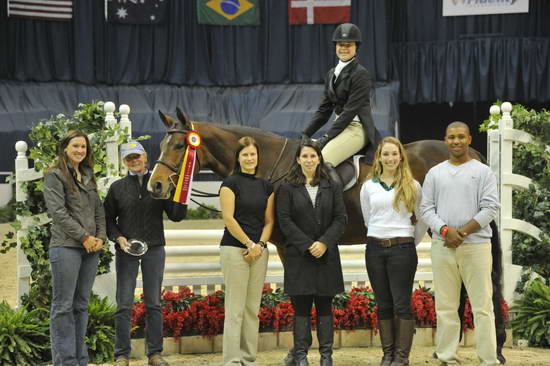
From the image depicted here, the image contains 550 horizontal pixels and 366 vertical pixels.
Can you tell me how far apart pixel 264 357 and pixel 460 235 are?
1781 millimetres

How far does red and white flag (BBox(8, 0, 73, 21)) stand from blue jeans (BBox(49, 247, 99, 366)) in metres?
14.9

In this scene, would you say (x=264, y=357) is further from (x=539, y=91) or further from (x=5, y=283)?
(x=539, y=91)

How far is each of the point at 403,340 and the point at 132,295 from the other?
173 centimetres

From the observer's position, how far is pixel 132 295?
202 inches

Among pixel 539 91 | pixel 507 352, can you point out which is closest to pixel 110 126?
pixel 507 352

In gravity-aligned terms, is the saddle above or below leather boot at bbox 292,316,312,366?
above

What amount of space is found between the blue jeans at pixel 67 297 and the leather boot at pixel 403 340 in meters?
1.94

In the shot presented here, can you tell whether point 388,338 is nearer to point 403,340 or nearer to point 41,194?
point 403,340

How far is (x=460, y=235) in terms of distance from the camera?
4.80 metres

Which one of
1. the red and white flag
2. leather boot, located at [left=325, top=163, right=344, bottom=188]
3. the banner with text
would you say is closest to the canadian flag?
the banner with text

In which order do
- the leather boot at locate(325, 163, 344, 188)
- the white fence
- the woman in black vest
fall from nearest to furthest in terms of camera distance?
the woman in black vest < the leather boot at locate(325, 163, 344, 188) < the white fence

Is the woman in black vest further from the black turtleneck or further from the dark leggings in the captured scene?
the dark leggings

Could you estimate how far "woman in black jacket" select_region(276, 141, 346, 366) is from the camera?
4.93 meters

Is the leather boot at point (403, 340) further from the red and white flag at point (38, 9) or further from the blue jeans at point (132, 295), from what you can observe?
the red and white flag at point (38, 9)
